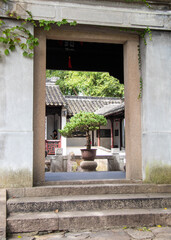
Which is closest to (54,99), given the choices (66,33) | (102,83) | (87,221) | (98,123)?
(102,83)

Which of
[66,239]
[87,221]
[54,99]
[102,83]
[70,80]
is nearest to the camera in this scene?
[66,239]

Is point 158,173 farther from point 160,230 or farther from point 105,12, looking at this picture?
point 105,12

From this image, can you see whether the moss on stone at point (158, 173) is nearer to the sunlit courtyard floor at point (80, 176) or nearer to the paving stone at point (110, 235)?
the sunlit courtyard floor at point (80, 176)

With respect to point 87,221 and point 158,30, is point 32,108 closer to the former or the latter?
point 87,221

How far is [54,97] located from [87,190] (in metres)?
16.8

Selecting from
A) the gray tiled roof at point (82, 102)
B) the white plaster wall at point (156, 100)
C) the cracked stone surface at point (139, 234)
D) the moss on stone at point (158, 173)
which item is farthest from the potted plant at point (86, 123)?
the gray tiled roof at point (82, 102)

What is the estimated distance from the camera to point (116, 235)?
11.1 feet

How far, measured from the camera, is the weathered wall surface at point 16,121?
4188 millimetres

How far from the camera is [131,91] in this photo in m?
4.89

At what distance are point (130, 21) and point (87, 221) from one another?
3.28 meters

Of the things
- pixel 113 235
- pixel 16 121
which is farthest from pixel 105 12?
pixel 113 235

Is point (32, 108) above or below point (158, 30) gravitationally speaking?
below

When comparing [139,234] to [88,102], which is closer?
[139,234]

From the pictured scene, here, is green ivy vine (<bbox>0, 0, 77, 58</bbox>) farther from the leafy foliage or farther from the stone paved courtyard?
the leafy foliage
